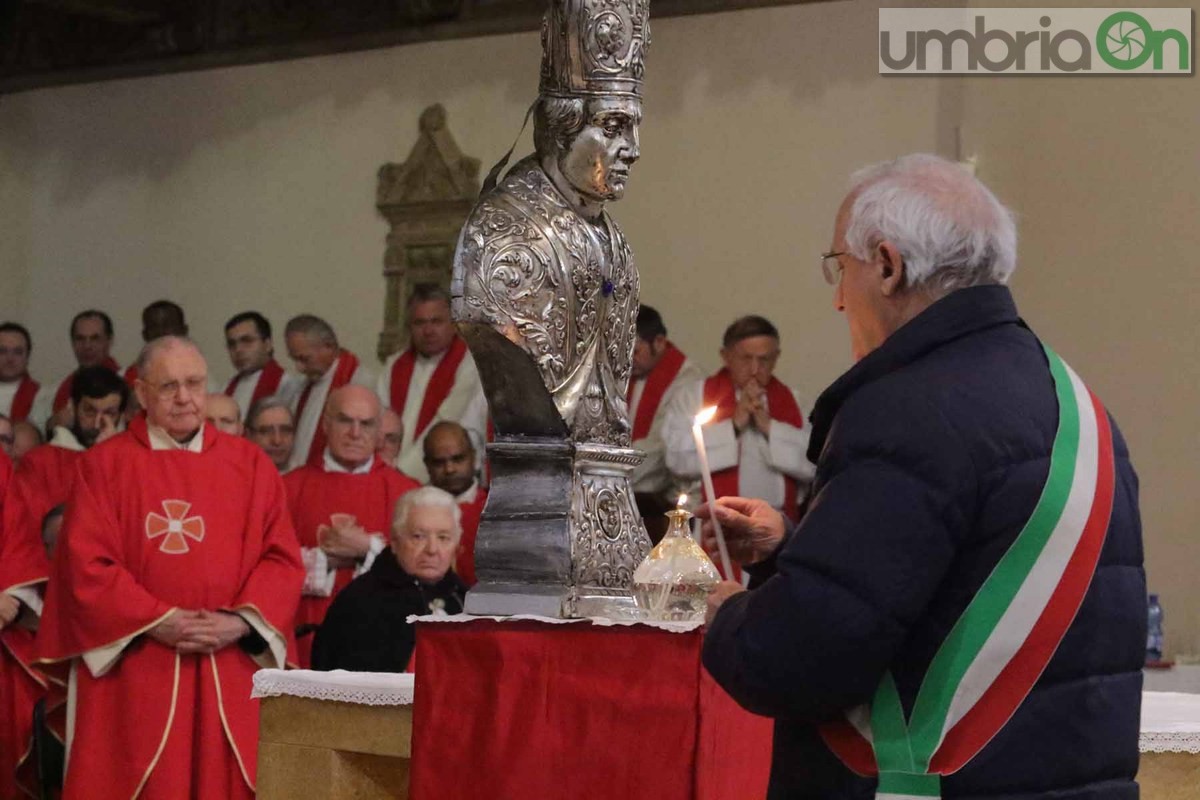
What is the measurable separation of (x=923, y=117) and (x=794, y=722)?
7602 millimetres

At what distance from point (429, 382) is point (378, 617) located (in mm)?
3870

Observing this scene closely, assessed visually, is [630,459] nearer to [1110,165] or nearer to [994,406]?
[994,406]

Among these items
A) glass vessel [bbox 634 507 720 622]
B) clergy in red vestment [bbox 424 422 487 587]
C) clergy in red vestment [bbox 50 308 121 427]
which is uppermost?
clergy in red vestment [bbox 50 308 121 427]

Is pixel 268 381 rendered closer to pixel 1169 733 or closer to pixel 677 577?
pixel 677 577

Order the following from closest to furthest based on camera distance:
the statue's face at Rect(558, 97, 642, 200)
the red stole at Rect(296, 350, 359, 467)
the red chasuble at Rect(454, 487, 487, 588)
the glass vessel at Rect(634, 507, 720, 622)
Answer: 1. the glass vessel at Rect(634, 507, 720, 622)
2. the statue's face at Rect(558, 97, 642, 200)
3. the red chasuble at Rect(454, 487, 487, 588)
4. the red stole at Rect(296, 350, 359, 467)

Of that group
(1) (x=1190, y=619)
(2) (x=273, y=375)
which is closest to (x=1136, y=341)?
(1) (x=1190, y=619)

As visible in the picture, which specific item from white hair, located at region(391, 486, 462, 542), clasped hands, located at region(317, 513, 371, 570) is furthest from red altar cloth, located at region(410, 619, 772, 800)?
clasped hands, located at region(317, 513, 371, 570)

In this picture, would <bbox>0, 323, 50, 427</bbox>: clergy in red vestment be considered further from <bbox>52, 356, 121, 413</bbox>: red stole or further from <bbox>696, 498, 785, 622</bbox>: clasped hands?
<bbox>696, 498, 785, 622</bbox>: clasped hands

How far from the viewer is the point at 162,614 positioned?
5879mm

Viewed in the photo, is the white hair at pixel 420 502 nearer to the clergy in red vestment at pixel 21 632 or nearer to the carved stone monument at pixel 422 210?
the clergy in red vestment at pixel 21 632

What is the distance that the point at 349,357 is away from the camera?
34.0 feet

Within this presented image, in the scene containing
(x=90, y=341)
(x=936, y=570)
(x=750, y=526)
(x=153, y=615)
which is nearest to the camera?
(x=936, y=570)

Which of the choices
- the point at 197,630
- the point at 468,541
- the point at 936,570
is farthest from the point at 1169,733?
the point at 468,541

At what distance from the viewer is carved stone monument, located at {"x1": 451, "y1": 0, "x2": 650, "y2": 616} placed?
3.81 meters
